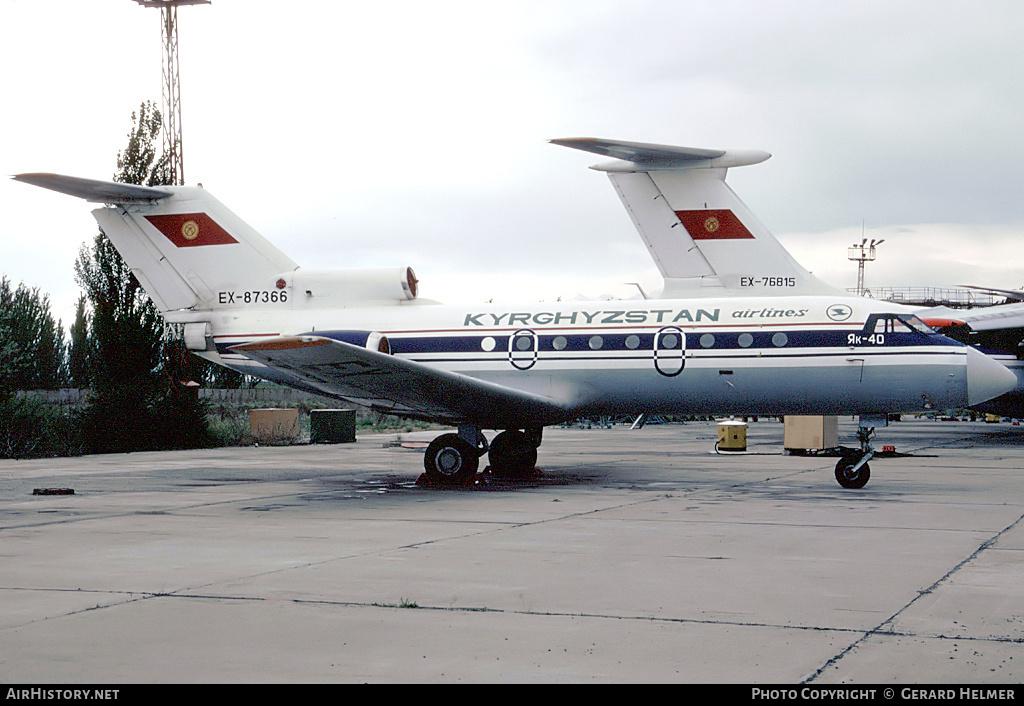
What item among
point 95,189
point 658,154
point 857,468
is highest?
point 658,154

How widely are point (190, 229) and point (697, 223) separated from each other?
1163cm

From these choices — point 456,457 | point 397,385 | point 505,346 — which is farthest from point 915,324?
point 397,385

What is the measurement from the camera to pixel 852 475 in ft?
54.9

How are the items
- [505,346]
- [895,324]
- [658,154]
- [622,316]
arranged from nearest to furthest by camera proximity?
[895,324] → [622,316] → [505,346] → [658,154]

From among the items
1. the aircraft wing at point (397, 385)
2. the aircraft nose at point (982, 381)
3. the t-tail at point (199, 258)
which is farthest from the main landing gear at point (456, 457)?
the aircraft nose at point (982, 381)

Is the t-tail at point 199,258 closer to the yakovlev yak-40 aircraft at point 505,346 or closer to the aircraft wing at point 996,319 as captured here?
the yakovlev yak-40 aircraft at point 505,346

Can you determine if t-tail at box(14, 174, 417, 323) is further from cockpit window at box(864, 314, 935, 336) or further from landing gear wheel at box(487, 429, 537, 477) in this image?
cockpit window at box(864, 314, 935, 336)

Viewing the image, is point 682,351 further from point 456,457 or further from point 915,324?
point 456,457

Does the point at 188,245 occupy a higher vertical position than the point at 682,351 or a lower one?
higher

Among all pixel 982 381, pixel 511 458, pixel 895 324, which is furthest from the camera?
pixel 511 458

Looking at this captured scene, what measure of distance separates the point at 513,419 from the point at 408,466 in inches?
206

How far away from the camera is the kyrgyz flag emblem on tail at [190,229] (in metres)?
20.5

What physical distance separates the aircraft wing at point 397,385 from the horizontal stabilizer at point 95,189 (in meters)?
4.68

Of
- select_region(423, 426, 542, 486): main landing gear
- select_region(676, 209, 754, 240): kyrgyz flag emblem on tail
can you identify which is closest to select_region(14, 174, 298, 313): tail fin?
select_region(423, 426, 542, 486): main landing gear
